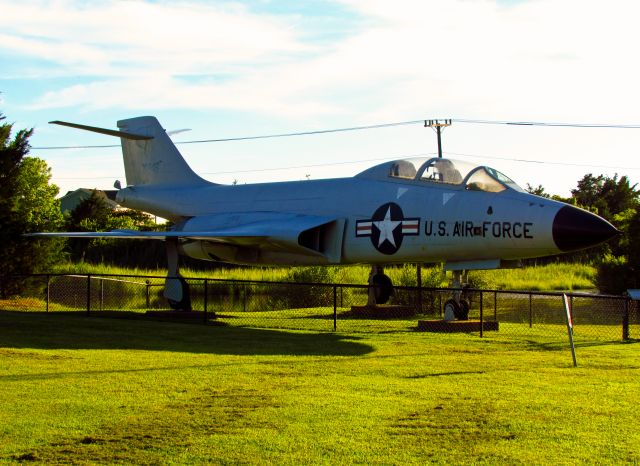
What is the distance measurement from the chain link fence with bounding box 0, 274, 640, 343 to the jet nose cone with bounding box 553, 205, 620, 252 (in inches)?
35.1

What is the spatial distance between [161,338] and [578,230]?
7.19 metres

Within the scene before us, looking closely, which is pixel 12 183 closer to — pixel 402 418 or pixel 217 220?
pixel 217 220

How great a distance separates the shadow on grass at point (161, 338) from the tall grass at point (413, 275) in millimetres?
10947

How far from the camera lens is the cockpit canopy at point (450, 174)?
52.1ft

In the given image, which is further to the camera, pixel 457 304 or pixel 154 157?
pixel 154 157

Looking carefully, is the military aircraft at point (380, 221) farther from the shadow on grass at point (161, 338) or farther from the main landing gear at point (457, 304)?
the shadow on grass at point (161, 338)

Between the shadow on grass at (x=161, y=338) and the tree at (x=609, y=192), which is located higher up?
the tree at (x=609, y=192)

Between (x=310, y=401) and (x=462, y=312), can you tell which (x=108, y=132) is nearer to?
(x=462, y=312)

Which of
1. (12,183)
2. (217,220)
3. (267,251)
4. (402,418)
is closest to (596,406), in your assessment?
(402,418)

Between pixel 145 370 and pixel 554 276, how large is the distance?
29981mm

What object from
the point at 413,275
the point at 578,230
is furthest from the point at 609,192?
the point at 578,230

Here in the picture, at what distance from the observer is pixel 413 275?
28609mm

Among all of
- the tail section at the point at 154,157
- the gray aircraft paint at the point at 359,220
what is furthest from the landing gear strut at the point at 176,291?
the tail section at the point at 154,157

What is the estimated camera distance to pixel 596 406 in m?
8.15
